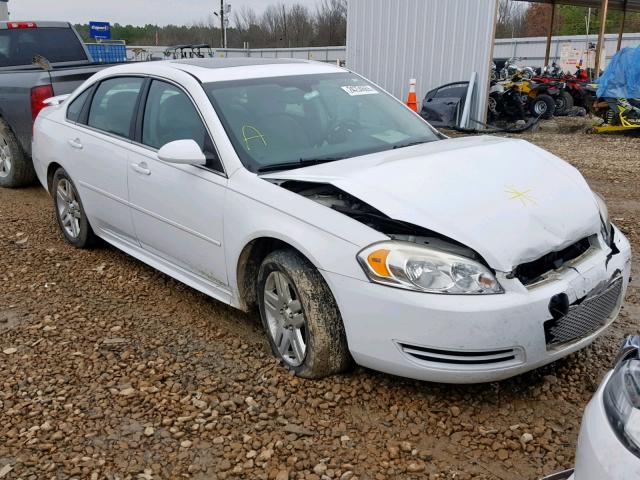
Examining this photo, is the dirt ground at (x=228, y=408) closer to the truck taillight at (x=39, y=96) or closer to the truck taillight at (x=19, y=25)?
the truck taillight at (x=39, y=96)

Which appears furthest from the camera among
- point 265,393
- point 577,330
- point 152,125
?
point 152,125

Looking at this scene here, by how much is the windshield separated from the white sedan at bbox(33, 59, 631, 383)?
0.5 inches

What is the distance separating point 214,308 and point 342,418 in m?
1.60

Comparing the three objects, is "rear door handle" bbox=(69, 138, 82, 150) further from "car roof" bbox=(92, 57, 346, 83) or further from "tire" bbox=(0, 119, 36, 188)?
"tire" bbox=(0, 119, 36, 188)

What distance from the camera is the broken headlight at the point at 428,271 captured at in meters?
2.83

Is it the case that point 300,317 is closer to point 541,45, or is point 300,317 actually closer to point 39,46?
point 39,46

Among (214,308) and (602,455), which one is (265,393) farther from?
(602,455)

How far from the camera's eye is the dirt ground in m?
2.79

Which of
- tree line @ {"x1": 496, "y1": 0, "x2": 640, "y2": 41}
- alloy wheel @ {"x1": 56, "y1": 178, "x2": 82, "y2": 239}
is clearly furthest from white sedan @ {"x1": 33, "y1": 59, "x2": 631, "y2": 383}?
tree line @ {"x1": 496, "y1": 0, "x2": 640, "y2": 41}

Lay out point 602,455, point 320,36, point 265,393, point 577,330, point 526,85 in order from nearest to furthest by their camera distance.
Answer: point 602,455
point 577,330
point 265,393
point 526,85
point 320,36

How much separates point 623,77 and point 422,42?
3951 millimetres

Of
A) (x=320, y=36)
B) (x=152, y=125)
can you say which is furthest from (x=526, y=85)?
(x=320, y=36)

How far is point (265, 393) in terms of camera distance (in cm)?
331

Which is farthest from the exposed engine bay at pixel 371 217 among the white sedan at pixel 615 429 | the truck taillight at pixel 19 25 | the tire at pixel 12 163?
the truck taillight at pixel 19 25
